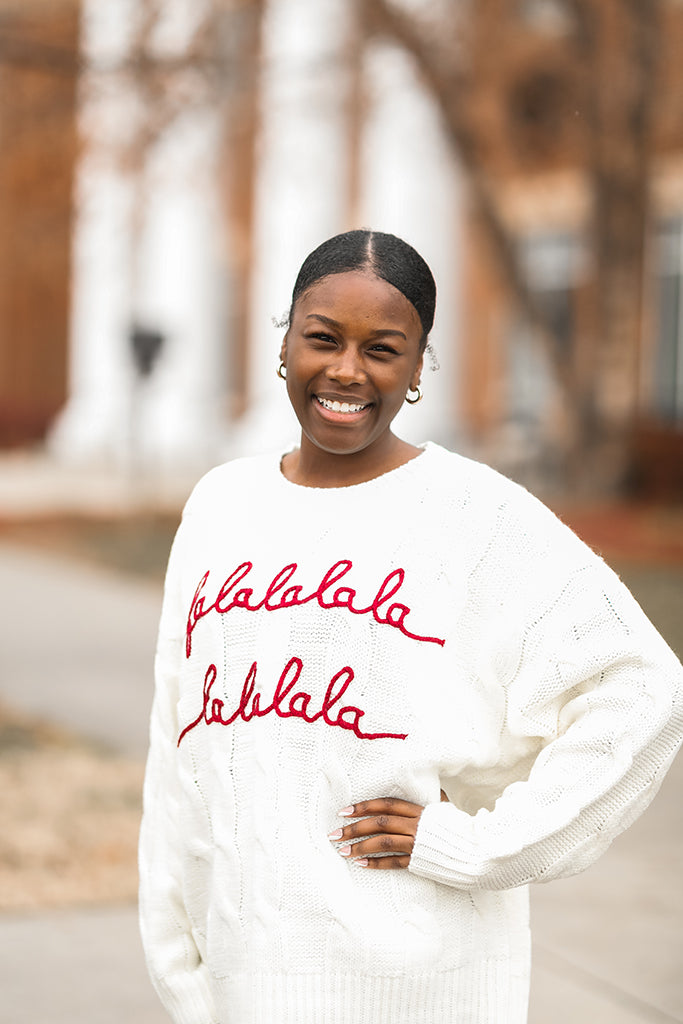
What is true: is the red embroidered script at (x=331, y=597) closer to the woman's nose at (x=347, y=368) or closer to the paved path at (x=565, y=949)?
the woman's nose at (x=347, y=368)

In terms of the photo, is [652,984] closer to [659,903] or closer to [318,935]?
[659,903]

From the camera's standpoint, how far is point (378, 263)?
1.98 meters

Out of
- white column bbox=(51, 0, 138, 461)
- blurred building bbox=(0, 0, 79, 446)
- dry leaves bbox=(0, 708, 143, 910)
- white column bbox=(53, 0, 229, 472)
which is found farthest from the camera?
white column bbox=(53, 0, 229, 472)

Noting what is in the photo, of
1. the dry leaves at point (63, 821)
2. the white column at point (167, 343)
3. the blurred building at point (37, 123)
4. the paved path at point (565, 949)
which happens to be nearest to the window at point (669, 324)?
the white column at point (167, 343)

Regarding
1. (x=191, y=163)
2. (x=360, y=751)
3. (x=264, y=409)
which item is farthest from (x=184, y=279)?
(x=360, y=751)

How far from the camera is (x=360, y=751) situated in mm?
1940

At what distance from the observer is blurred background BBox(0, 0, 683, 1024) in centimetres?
499

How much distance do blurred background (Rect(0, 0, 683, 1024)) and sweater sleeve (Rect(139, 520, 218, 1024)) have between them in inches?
20.0

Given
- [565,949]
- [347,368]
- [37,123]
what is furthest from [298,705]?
[37,123]

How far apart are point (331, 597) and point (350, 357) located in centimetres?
32

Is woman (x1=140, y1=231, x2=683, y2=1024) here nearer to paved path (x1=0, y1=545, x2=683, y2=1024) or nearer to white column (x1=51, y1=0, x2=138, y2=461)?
paved path (x1=0, y1=545, x2=683, y2=1024)

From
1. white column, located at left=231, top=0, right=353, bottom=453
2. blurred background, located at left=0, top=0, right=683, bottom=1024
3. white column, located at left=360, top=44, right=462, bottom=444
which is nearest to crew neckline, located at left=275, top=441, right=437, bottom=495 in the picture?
blurred background, located at left=0, top=0, right=683, bottom=1024

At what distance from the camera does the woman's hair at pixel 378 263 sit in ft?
6.51

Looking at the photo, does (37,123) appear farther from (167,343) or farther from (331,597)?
(331,597)
